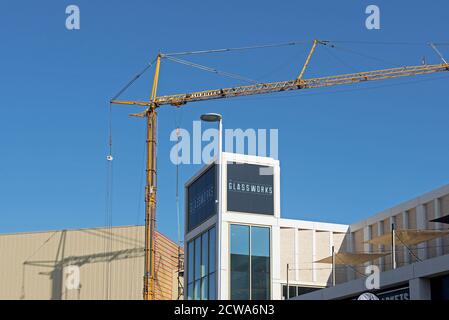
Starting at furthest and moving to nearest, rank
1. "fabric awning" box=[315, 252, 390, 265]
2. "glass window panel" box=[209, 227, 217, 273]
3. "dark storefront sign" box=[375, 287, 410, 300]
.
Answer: "glass window panel" box=[209, 227, 217, 273] < "fabric awning" box=[315, 252, 390, 265] < "dark storefront sign" box=[375, 287, 410, 300]

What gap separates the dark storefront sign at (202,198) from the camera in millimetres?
48625

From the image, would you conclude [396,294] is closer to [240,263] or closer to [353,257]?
[353,257]

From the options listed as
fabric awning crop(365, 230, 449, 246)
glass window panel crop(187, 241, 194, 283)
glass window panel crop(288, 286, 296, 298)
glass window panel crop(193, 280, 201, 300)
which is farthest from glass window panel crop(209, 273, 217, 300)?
fabric awning crop(365, 230, 449, 246)

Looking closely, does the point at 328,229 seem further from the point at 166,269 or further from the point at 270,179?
Answer: the point at 166,269

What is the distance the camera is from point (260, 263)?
47.5 metres

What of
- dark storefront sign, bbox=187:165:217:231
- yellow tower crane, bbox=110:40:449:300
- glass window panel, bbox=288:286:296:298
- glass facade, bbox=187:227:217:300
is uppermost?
yellow tower crane, bbox=110:40:449:300

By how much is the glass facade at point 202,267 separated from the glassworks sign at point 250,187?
2.50 m

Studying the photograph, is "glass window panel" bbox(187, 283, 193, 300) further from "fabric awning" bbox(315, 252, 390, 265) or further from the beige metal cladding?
the beige metal cladding

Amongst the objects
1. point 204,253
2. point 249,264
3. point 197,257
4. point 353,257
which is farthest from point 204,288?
point 353,257

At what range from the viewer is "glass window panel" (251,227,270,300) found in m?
47.0

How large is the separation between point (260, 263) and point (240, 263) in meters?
1.30

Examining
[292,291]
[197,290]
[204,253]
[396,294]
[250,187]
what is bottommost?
[396,294]
